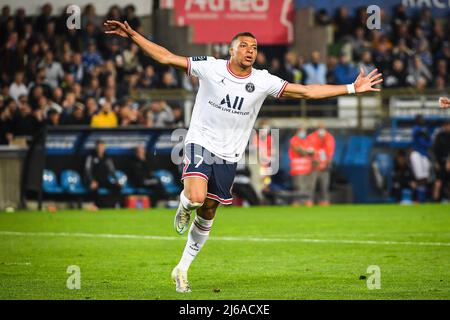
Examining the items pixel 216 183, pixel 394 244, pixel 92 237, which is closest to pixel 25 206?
pixel 92 237

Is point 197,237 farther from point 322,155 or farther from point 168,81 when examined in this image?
point 168,81

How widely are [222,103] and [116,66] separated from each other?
730 inches

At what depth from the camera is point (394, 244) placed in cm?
1628

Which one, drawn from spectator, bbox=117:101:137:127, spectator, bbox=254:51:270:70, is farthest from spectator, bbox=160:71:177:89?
spectator, bbox=117:101:137:127

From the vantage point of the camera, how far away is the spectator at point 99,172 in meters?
25.4

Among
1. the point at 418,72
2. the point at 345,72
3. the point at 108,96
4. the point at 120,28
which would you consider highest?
the point at 120,28

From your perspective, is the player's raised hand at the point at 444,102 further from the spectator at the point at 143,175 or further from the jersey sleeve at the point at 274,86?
the spectator at the point at 143,175

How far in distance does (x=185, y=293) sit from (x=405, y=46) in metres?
22.8

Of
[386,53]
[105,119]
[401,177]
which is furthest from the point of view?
[386,53]

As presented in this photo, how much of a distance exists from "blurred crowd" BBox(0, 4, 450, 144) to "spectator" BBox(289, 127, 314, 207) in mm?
2467

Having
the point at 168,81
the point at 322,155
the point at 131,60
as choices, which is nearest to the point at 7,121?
the point at 131,60

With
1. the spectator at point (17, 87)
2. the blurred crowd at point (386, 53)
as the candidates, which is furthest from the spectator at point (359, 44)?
the spectator at point (17, 87)

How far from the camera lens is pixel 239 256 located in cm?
1486

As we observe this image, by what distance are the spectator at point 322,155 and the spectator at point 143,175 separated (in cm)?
391
